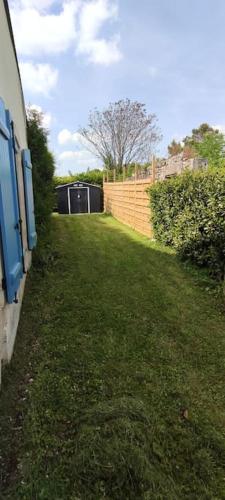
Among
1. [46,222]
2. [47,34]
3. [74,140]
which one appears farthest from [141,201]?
[74,140]

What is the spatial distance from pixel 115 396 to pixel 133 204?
8.07 m

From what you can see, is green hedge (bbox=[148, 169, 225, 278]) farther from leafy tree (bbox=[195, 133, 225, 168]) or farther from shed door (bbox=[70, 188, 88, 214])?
Answer: shed door (bbox=[70, 188, 88, 214])

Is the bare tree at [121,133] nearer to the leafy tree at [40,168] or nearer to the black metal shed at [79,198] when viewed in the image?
the black metal shed at [79,198]

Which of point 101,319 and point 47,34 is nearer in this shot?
point 101,319

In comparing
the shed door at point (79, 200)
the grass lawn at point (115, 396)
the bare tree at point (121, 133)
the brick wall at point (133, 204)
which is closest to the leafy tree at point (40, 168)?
the brick wall at point (133, 204)

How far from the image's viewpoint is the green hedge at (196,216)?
4191 millimetres

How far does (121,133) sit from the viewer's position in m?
21.7

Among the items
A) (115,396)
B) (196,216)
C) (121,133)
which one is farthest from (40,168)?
A: (121,133)

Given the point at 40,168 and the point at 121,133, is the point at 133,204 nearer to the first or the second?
the point at 40,168

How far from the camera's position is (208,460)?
153 cm

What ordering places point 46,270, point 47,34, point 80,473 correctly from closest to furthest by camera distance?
point 80,473 → point 46,270 → point 47,34

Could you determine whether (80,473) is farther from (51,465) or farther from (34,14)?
(34,14)

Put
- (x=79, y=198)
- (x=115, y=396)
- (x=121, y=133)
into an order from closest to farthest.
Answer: (x=115, y=396)
(x=79, y=198)
(x=121, y=133)

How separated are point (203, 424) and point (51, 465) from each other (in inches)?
38.3
